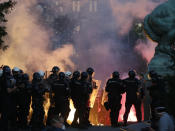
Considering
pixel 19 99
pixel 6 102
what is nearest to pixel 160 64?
pixel 19 99

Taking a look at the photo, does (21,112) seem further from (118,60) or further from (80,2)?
(80,2)

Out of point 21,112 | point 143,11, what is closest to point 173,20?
A: point 21,112

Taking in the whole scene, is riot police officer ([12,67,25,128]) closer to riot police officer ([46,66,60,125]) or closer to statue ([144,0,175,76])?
riot police officer ([46,66,60,125])

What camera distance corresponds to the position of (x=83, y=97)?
40.2 feet

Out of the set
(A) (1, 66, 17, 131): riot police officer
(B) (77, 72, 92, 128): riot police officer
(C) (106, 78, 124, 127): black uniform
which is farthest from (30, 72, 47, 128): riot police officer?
(C) (106, 78, 124, 127): black uniform

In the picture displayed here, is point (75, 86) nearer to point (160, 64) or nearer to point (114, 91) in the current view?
point (114, 91)

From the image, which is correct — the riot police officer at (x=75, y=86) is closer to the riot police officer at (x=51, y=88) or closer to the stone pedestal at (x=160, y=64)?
the riot police officer at (x=51, y=88)

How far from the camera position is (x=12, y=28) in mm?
33688

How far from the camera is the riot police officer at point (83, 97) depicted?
476 inches

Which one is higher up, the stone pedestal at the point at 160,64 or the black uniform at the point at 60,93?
the stone pedestal at the point at 160,64

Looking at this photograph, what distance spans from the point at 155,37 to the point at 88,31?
89.6 feet

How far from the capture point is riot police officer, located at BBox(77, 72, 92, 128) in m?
12.1

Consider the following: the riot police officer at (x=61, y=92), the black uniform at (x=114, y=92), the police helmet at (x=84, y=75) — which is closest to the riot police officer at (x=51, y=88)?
the riot police officer at (x=61, y=92)

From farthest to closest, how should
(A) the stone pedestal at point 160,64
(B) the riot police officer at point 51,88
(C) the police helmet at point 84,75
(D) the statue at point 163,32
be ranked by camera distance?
(D) the statue at point 163,32
(A) the stone pedestal at point 160,64
(B) the riot police officer at point 51,88
(C) the police helmet at point 84,75
